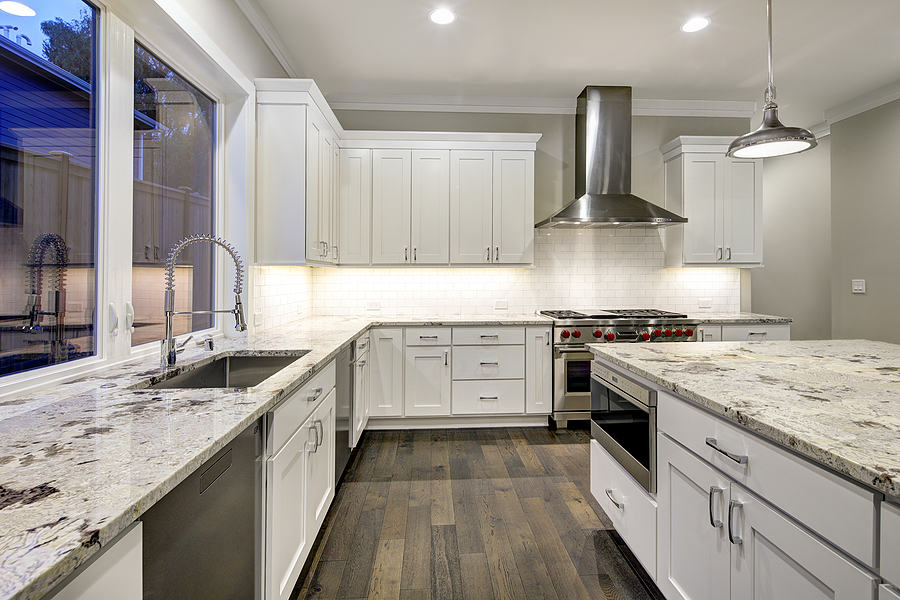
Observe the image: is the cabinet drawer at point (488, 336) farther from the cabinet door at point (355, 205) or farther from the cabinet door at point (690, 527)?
the cabinet door at point (690, 527)

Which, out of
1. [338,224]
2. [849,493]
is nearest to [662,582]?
[849,493]

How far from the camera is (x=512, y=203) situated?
4016mm

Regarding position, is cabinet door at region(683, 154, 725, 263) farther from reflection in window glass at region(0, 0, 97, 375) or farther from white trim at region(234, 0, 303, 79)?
reflection in window glass at region(0, 0, 97, 375)

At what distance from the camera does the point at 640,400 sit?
69.7 inches

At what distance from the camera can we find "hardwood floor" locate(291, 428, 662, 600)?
1.85 m

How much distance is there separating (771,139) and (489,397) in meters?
2.59

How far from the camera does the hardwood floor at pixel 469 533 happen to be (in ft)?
6.07

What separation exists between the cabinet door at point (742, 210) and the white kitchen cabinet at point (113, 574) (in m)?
4.61

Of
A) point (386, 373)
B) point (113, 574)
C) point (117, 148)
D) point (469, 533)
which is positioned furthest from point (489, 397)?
point (113, 574)

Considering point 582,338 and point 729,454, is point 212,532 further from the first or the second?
point 582,338

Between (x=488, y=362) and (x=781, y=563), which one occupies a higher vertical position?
(x=488, y=362)

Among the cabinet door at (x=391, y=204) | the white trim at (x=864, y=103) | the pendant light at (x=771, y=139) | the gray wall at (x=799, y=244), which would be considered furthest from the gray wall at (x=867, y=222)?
the cabinet door at (x=391, y=204)

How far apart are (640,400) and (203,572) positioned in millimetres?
1514

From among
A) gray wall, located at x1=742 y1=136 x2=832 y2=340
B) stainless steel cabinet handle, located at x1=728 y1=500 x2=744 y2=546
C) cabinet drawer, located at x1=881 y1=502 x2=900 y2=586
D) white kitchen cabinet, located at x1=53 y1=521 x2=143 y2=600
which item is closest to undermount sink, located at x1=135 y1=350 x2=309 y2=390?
white kitchen cabinet, located at x1=53 y1=521 x2=143 y2=600
